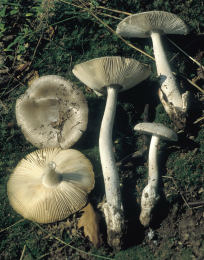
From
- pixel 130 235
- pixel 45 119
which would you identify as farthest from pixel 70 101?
pixel 130 235

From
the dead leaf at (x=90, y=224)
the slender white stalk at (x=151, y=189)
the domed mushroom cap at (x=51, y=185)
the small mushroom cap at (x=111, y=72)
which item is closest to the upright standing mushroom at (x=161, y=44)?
the small mushroom cap at (x=111, y=72)

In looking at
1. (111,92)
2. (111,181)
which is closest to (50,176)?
(111,181)

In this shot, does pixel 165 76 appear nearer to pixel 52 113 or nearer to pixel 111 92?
pixel 111 92

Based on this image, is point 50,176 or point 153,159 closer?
point 50,176

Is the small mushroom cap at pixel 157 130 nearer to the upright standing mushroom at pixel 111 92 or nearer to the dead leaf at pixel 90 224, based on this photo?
the upright standing mushroom at pixel 111 92

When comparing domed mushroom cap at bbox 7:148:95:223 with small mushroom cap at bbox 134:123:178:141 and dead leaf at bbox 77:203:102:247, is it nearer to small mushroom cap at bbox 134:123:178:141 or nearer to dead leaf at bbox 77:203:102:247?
dead leaf at bbox 77:203:102:247

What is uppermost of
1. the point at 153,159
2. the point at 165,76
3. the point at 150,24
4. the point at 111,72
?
the point at 150,24

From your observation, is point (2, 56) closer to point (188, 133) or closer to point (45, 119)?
point (45, 119)

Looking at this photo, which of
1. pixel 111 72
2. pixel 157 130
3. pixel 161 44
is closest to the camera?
pixel 157 130
